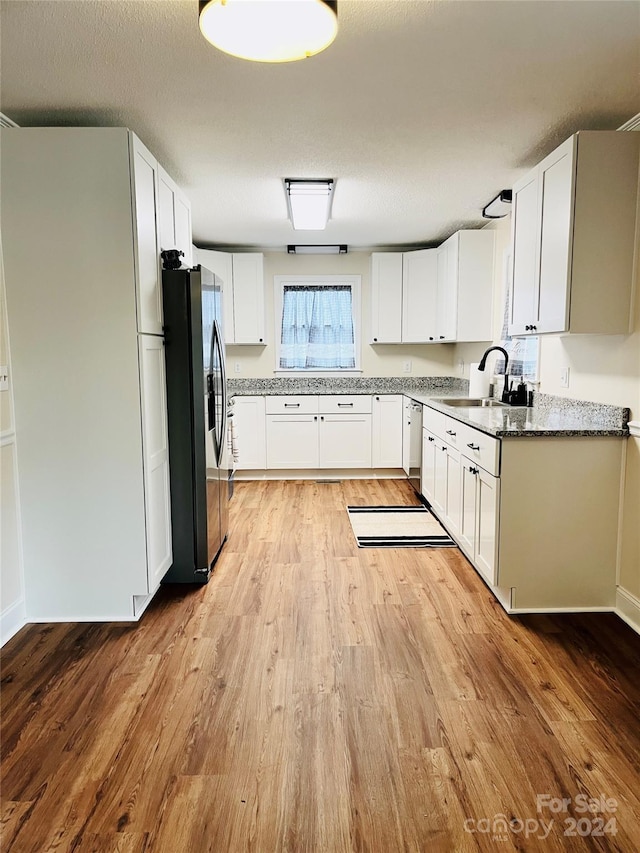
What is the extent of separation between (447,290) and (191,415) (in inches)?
121

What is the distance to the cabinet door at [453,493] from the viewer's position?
3443 mm

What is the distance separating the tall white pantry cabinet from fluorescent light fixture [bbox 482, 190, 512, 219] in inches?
93.8

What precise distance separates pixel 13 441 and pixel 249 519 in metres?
2.11

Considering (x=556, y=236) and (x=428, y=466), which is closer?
(x=556, y=236)

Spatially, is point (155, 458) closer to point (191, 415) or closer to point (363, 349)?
point (191, 415)

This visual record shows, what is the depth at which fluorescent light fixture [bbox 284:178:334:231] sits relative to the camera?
3.50m

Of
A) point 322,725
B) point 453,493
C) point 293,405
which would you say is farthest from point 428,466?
point 322,725

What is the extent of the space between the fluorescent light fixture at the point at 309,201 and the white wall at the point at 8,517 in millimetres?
1917

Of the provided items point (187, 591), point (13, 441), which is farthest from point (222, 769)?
point (13, 441)

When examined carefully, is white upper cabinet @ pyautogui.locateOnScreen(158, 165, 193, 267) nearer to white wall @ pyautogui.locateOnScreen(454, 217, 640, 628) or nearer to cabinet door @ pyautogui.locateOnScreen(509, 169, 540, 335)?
cabinet door @ pyautogui.locateOnScreen(509, 169, 540, 335)

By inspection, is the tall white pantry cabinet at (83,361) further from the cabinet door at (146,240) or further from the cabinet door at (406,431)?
the cabinet door at (406,431)

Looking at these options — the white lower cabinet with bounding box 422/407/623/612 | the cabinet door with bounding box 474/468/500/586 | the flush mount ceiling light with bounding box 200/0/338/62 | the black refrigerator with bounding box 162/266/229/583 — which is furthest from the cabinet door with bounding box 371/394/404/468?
the flush mount ceiling light with bounding box 200/0/338/62

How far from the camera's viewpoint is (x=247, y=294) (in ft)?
18.2

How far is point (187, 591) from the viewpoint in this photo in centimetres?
303
